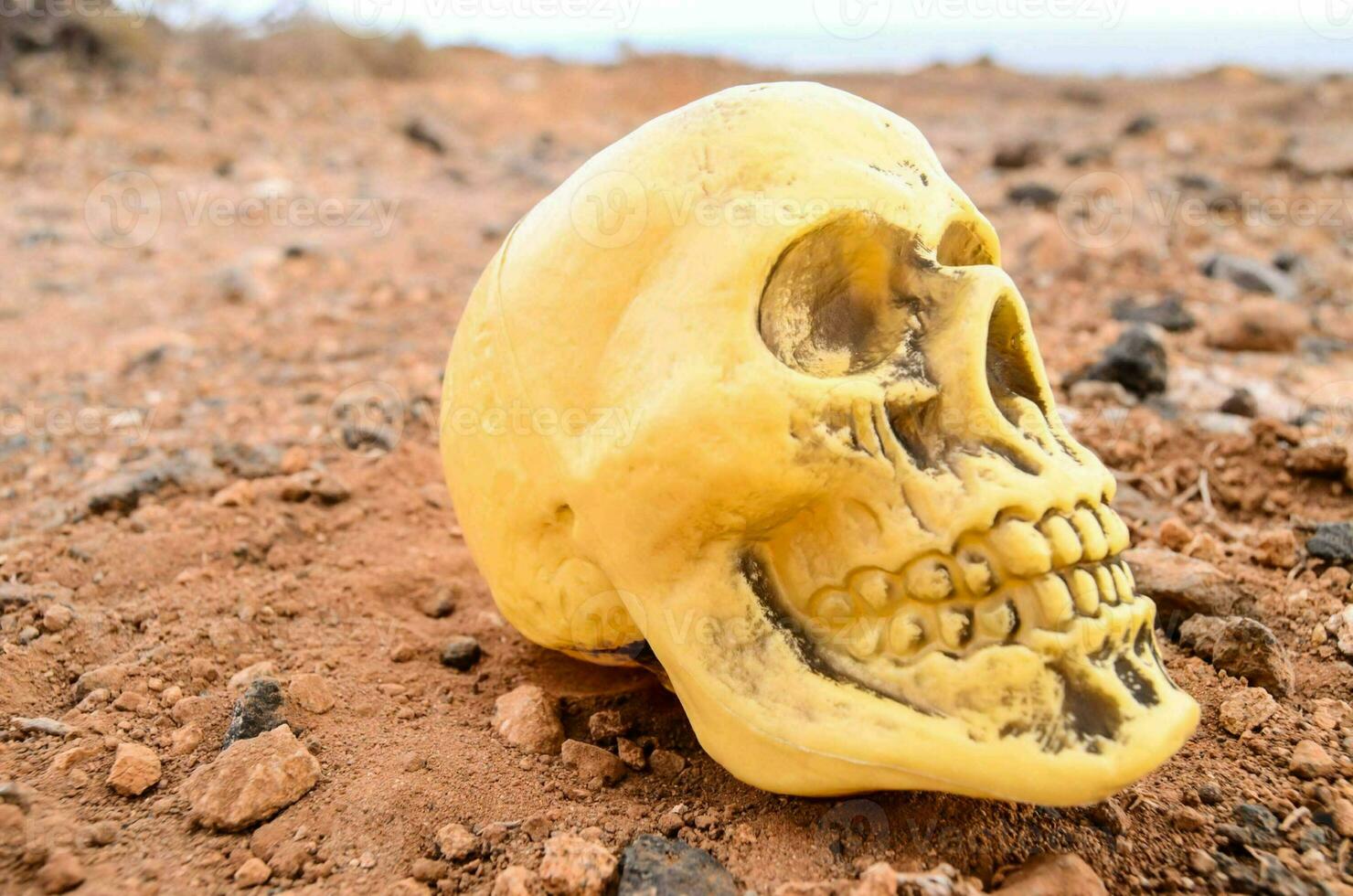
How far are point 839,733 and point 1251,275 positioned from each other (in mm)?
4696

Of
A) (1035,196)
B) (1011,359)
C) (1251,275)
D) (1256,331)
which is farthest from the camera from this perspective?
(1035,196)

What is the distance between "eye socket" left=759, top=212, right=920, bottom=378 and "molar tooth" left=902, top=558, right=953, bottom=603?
0.39 meters

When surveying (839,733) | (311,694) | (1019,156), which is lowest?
(311,694)

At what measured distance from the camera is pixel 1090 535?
179cm

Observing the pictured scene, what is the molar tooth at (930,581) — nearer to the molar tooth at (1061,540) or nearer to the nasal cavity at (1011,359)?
the molar tooth at (1061,540)

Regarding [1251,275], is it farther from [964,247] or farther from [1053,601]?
[1053,601]

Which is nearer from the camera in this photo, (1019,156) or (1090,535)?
(1090,535)

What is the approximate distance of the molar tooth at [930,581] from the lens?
A: 69.6 inches

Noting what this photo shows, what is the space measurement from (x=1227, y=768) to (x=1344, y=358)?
3248 mm

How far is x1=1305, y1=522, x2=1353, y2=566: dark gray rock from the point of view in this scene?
2656 mm

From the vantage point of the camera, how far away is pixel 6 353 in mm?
5012

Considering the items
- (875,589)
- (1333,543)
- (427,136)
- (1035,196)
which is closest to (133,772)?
(875,589)

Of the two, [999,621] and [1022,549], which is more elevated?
[1022,549]

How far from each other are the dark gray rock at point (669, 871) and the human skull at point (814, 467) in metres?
0.19
